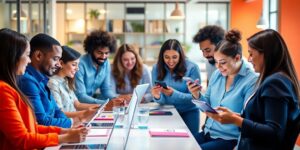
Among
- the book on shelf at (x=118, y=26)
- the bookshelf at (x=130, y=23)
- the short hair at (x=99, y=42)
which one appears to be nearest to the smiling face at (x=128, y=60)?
the short hair at (x=99, y=42)

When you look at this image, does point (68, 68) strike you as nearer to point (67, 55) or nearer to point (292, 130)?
point (67, 55)

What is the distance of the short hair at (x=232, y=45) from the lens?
2.79m

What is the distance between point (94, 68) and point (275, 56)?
7.11 feet

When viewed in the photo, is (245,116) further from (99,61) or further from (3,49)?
(99,61)

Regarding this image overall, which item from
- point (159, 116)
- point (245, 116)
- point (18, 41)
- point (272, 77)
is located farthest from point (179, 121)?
A: point (18, 41)

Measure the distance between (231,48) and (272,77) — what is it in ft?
2.65

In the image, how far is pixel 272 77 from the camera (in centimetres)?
201

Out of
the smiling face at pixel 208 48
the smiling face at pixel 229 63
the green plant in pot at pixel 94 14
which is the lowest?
the smiling face at pixel 229 63

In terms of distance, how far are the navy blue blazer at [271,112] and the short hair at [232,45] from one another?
736 mm

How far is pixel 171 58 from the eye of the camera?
3596mm

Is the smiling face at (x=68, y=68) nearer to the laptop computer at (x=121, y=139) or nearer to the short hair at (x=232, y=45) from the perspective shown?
the laptop computer at (x=121, y=139)

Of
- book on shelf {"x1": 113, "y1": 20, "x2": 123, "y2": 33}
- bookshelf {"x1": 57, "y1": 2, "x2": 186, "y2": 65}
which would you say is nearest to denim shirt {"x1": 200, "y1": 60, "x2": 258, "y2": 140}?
bookshelf {"x1": 57, "y1": 2, "x2": 186, "y2": 65}

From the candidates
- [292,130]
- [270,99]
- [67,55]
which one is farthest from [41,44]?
[292,130]

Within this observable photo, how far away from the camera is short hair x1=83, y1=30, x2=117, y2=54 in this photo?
380 centimetres
